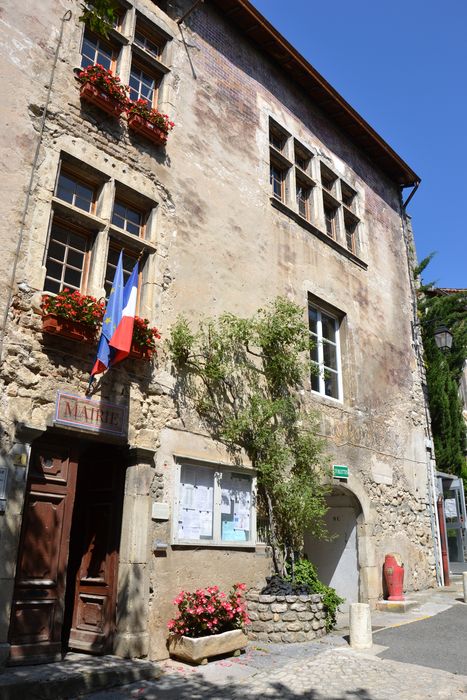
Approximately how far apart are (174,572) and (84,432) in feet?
6.43

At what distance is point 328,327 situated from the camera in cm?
1123

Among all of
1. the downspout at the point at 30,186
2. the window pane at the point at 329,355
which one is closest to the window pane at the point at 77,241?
the downspout at the point at 30,186

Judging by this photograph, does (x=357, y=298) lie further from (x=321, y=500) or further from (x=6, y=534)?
(x=6, y=534)

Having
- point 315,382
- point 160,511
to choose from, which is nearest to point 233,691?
point 160,511

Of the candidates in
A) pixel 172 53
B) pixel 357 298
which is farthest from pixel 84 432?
pixel 357 298

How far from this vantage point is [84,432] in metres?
6.18

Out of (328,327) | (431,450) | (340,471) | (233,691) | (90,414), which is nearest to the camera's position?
(233,691)

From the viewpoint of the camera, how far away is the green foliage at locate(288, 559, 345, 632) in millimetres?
7910

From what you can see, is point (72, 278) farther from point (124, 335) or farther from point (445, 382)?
point (445, 382)

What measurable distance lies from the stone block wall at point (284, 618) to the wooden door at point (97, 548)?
1879 millimetres

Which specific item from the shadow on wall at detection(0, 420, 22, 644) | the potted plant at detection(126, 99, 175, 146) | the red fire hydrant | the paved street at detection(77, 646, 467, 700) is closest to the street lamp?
the red fire hydrant

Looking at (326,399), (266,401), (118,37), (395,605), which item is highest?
(118,37)

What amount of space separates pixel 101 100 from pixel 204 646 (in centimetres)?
647

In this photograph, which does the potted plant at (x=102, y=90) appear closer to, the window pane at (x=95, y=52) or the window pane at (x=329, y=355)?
the window pane at (x=95, y=52)
